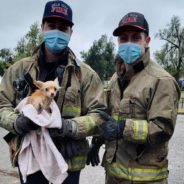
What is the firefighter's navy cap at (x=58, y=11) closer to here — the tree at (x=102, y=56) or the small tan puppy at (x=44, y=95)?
the small tan puppy at (x=44, y=95)

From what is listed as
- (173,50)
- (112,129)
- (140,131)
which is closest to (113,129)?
(112,129)

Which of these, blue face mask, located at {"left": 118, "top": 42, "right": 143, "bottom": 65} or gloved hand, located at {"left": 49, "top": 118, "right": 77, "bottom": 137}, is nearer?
gloved hand, located at {"left": 49, "top": 118, "right": 77, "bottom": 137}

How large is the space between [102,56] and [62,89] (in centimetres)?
6064

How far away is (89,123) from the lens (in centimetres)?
362

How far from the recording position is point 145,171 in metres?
3.58

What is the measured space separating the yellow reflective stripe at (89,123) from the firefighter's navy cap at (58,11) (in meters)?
0.90

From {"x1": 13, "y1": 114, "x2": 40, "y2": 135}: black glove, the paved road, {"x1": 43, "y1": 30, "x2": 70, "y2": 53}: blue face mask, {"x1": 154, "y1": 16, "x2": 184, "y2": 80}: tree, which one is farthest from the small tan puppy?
{"x1": 154, "y1": 16, "x2": 184, "y2": 80}: tree

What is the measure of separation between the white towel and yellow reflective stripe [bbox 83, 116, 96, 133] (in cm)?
26

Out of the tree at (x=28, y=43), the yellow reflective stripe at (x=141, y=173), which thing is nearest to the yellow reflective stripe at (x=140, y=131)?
the yellow reflective stripe at (x=141, y=173)

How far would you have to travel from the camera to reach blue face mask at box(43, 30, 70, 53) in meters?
3.78

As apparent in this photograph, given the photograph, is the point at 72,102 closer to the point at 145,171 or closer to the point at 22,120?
the point at 22,120

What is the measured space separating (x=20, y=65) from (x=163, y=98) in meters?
1.35

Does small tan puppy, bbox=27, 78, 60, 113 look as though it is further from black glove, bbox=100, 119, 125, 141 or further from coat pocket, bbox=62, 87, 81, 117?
black glove, bbox=100, 119, 125, 141

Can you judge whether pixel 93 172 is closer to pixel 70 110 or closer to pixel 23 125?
pixel 70 110
